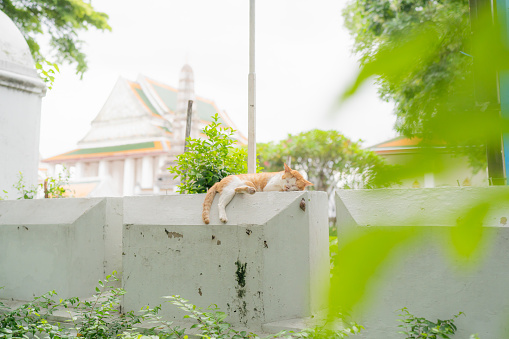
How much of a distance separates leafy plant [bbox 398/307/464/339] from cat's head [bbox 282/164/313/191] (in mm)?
1070

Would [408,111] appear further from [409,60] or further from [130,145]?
[130,145]

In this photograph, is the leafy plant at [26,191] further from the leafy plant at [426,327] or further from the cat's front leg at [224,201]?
the leafy plant at [426,327]

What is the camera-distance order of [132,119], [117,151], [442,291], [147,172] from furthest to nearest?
[132,119], [117,151], [147,172], [442,291]

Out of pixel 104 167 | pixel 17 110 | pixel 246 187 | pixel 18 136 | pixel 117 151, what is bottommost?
pixel 246 187

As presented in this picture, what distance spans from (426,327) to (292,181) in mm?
1259

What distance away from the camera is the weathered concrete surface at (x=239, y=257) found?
2600 millimetres

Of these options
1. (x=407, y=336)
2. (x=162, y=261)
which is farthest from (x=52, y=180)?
(x=407, y=336)

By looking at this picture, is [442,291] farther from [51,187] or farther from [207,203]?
[51,187]

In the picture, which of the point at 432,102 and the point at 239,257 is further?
the point at 239,257

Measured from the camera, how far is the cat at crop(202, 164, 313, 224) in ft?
9.11

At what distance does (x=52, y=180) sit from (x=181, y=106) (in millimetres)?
11122

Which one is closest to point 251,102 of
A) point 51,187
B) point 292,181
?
point 292,181

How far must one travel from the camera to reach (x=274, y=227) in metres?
2.62

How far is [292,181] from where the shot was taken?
112 inches
